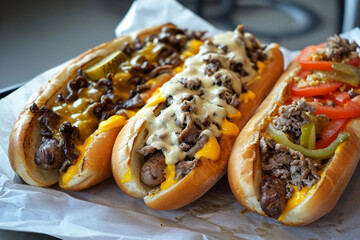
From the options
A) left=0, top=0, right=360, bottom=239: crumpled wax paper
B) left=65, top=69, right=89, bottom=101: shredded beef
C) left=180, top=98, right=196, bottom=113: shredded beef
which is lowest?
left=0, top=0, right=360, bottom=239: crumpled wax paper

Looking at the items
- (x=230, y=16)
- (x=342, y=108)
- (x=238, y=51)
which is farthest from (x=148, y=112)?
(x=230, y=16)

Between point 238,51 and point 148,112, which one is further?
point 238,51

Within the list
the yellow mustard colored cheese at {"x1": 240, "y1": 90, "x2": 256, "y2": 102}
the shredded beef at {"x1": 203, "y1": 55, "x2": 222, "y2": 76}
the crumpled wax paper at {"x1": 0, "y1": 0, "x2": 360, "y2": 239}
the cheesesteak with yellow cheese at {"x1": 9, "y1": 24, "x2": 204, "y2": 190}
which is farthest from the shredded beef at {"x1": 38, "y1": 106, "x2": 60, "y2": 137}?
the yellow mustard colored cheese at {"x1": 240, "y1": 90, "x2": 256, "y2": 102}

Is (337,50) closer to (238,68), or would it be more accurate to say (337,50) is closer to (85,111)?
(238,68)

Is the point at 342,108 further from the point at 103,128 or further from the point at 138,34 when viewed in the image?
the point at 138,34

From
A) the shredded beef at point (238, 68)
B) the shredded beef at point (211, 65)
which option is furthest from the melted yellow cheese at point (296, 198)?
the shredded beef at point (238, 68)

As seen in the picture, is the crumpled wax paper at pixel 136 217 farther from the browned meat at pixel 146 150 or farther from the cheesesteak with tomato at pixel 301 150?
the browned meat at pixel 146 150

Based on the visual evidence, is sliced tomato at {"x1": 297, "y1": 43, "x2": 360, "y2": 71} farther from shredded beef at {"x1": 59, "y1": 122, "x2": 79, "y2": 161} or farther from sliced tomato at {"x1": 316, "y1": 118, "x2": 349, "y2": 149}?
shredded beef at {"x1": 59, "y1": 122, "x2": 79, "y2": 161}
